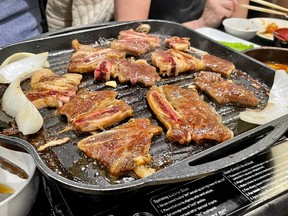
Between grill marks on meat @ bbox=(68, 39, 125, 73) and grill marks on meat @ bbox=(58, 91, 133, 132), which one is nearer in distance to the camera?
grill marks on meat @ bbox=(58, 91, 133, 132)

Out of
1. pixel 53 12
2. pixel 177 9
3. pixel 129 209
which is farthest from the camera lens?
pixel 177 9

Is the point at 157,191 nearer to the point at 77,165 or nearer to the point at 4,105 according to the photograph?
the point at 77,165

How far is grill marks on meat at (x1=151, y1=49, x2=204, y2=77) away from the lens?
6.90ft

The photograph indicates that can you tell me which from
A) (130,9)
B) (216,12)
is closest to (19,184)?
(130,9)

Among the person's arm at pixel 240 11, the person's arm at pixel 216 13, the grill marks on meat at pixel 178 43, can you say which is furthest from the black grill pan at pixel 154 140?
the person's arm at pixel 240 11

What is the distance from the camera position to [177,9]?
409cm

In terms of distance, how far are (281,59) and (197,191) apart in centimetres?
151

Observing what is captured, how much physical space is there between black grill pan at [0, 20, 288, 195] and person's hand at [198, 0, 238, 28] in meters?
1.23

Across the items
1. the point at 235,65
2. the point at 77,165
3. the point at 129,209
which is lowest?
the point at 129,209

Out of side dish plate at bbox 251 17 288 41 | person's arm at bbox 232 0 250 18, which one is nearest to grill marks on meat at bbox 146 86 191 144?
side dish plate at bbox 251 17 288 41

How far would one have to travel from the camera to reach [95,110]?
5.67ft

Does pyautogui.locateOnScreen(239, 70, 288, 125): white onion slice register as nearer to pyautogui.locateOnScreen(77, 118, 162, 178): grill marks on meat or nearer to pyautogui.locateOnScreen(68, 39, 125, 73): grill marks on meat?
pyautogui.locateOnScreen(77, 118, 162, 178): grill marks on meat

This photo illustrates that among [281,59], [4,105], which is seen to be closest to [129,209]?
[4,105]

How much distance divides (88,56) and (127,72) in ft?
0.97
